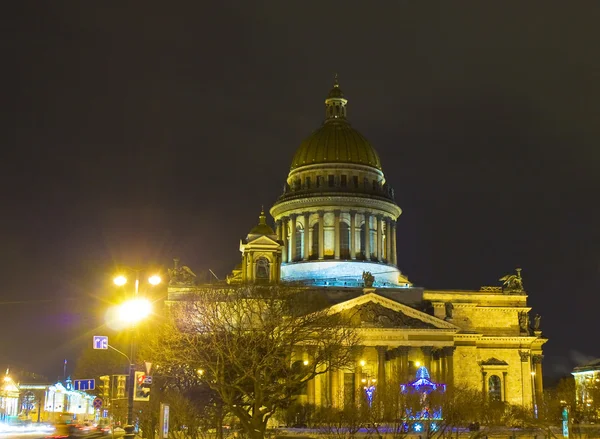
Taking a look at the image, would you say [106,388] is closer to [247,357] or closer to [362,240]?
[247,357]

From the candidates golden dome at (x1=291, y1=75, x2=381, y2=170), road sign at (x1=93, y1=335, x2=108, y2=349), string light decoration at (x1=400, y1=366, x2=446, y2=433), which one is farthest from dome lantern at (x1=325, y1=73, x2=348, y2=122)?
road sign at (x1=93, y1=335, x2=108, y2=349)

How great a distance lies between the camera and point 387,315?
257 feet

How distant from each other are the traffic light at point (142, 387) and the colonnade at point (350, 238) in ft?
197

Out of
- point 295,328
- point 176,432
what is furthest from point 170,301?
point 295,328

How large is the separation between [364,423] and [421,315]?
38.6 metres

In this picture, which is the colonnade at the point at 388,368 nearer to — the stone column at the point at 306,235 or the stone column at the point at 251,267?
the stone column at the point at 251,267

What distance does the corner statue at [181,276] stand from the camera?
269 ft

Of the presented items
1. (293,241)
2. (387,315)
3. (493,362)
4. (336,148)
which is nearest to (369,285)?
(387,315)

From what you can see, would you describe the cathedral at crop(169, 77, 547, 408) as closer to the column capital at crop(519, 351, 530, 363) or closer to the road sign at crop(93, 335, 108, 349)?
the column capital at crop(519, 351, 530, 363)

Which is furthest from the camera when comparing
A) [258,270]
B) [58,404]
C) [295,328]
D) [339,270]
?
[58,404]

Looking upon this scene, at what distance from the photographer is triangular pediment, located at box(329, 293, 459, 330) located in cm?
7756

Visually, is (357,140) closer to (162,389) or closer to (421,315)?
(421,315)

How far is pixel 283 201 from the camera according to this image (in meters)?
96.0

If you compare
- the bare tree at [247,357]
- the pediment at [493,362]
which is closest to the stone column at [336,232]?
the pediment at [493,362]
